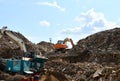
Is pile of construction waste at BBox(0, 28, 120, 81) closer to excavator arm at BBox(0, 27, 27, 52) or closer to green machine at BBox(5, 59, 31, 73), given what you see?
excavator arm at BBox(0, 27, 27, 52)

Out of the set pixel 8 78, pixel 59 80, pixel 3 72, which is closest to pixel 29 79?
pixel 59 80

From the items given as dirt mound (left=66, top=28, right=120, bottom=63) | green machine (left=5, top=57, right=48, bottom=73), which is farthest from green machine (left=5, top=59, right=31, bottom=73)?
dirt mound (left=66, top=28, right=120, bottom=63)

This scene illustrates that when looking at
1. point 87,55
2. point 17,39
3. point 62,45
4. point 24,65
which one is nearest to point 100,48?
point 87,55

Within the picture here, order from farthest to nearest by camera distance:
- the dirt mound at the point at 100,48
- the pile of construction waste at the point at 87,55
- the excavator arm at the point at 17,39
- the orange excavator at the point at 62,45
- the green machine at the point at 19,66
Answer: the orange excavator at the point at 62,45
the dirt mound at the point at 100,48
the pile of construction waste at the point at 87,55
the excavator arm at the point at 17,39
the green machine at the point at 19,66

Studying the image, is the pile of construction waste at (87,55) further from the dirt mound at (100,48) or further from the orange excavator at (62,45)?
the orange excavator at (62,45)

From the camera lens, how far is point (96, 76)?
15281 mm

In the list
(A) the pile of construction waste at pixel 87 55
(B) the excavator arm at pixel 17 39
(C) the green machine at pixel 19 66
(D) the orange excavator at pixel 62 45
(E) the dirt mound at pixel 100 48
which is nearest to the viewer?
(C) the green machine at pixel 19 66

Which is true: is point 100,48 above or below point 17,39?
below

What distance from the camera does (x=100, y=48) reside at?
28.4 m

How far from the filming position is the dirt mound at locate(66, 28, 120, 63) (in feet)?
84.0

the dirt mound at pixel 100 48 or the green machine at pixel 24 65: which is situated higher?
the dirt mound at pixel 100 48

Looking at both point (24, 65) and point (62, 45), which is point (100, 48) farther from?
point (24, 65)

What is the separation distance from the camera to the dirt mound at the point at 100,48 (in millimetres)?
25592

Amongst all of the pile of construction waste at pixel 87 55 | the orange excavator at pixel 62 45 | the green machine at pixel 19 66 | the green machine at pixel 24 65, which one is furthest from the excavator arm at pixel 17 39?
the orange excavator at pixel 62 45
